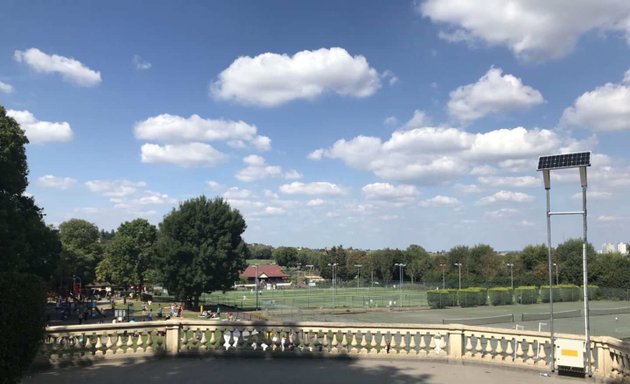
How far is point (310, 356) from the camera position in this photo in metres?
13.4

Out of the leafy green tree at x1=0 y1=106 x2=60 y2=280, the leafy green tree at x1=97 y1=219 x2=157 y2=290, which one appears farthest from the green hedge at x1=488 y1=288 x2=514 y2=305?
the leafy green tree at x1=0 y1=106 x2=60 y2=280

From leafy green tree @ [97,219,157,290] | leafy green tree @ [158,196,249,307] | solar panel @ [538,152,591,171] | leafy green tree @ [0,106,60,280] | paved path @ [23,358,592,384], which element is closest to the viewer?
paved path @ [23,358,592,384]

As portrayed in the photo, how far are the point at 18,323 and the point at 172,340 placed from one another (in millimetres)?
5828

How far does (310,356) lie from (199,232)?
52835 millimetres

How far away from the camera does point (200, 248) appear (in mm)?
62906

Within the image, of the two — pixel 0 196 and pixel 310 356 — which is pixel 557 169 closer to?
pixel 310 356

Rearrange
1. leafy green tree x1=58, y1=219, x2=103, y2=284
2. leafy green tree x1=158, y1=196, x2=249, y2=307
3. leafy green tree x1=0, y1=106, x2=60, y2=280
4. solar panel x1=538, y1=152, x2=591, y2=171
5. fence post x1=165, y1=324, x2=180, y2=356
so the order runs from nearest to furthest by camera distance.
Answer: solar panel x1=538, y1=152, x2=591, y2=171, fence post x1=165, y1=324, x2=180, y2=356, leafy green tree x1=0, y1=106, x2=60, y2=280, leafy green tree x1=158, y1=196, x2=249, y2=307, leafy green tree x1=58, y1=219, x2=103, y2=284

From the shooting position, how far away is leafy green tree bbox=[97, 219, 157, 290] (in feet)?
269

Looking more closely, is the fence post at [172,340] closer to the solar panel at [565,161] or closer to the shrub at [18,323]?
the shrub at [18,323]

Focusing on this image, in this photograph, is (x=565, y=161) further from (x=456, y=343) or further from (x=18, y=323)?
(x=18, y=323)

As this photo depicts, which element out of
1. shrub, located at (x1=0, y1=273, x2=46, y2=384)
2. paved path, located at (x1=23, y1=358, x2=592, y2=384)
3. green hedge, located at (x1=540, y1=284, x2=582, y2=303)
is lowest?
green hedge, located at (x1=540, y1=284, x2=582, y2=303)

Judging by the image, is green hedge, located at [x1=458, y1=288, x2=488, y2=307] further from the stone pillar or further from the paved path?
the paved path

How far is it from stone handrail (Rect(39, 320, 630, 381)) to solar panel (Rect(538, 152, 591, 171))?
4.10 metres

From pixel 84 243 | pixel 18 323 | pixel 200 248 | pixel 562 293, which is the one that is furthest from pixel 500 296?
pixel 84 243
